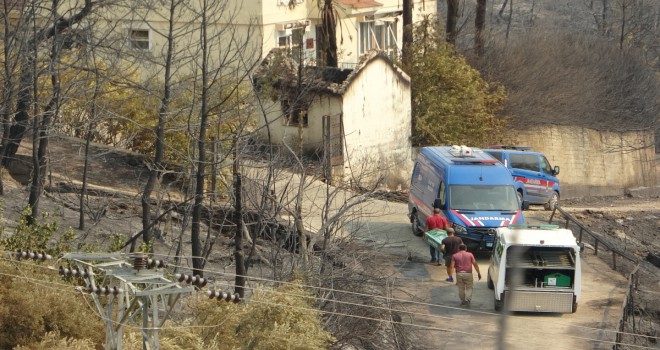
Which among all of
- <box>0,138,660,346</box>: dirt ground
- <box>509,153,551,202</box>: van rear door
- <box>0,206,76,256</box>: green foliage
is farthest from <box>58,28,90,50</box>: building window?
<box>509,153,551,202</box>: van rear door

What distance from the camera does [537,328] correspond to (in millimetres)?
18844

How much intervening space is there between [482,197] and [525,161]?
29.3 ft

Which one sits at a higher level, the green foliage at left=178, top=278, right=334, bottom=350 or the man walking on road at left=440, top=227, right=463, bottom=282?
the green foliage at left=178, top=278, right=334, bottom=350

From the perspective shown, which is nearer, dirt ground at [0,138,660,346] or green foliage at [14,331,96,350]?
green foliage at [14,331,96,350]

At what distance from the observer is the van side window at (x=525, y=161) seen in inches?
1276

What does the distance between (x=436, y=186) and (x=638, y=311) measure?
512cm

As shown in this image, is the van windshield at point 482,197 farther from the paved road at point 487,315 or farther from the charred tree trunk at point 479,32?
the charred tree trunk at point 479,32

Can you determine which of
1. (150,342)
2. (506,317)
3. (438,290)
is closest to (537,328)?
(438,290)

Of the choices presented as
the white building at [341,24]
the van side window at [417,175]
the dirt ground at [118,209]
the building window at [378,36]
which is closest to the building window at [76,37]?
the dirt ground at [118,209]

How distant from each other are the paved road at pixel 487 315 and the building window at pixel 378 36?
82.2 feet

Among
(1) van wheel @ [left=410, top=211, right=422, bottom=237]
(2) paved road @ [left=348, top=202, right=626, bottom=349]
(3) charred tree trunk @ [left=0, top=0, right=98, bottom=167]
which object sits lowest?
(2) paved road @ [left=348, top=202, right=626, bottom=349]

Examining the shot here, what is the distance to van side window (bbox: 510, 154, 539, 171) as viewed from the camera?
32406 millimetres

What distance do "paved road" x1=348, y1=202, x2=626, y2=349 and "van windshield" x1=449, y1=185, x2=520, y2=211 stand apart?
1.16 meters

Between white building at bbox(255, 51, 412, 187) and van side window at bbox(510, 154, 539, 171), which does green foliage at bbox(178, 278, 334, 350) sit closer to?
white building at bbox(255, 51, 412, 187)
